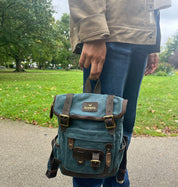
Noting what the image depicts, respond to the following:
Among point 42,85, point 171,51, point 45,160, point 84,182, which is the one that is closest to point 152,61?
point 84,182

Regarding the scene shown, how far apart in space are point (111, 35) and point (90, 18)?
168 millimetres

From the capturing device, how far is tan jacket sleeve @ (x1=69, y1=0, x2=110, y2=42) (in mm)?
1077

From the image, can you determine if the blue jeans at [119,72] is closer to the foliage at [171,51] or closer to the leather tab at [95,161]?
the leather tab at [95,161]

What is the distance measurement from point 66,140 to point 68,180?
100cm

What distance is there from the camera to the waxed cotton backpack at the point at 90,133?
3.45ft

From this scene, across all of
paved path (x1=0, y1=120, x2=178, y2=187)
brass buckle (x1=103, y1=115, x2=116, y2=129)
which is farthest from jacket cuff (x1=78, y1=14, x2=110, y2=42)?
paved path (x1=0, y1=120, x2=178, y2=187)

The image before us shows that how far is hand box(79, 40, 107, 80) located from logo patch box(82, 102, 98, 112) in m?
0.18

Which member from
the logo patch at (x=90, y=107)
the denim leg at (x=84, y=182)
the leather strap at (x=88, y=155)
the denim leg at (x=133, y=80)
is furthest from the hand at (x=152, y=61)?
the denim leg at (x=84, y=182)

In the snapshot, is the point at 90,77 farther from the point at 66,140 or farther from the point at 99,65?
the point at 66,140

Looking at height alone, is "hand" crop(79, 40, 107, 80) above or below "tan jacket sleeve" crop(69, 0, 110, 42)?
below

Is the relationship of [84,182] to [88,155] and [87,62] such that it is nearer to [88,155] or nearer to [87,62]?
[88,155]

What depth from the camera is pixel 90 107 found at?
1087 millimetres

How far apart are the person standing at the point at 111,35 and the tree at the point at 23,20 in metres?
12.8

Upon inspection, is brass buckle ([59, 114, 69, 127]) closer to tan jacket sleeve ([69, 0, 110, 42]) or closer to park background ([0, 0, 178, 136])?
tan jacket sleeve ([69, 0, 110, 42])
